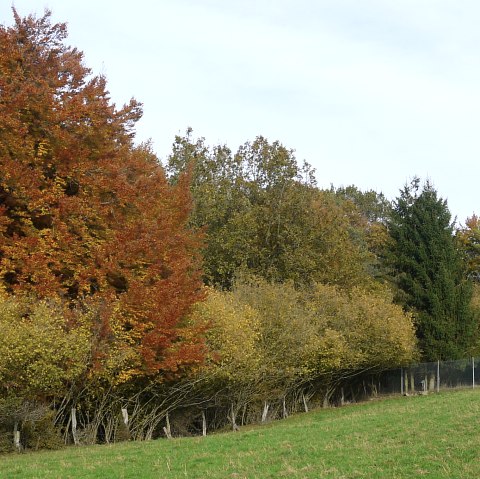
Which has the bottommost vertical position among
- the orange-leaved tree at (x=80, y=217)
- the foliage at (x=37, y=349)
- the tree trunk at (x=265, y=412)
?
the tree trunk at (x=265, y=412)

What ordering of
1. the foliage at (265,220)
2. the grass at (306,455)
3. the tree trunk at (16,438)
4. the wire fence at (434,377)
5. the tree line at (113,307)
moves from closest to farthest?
the grass at (306,455), the tree trunk at (16,438), the tree line at (113,307), the wire fence at (434,377), the foliage at (265,220)

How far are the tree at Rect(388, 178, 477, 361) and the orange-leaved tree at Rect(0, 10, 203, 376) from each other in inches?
990

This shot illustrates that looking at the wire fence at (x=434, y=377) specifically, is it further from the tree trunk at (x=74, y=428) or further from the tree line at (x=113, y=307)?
the tree trunk at (x=74, y=428)

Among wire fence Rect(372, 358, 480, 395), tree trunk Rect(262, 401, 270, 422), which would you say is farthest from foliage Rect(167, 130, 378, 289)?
tree trunk Rect(262, 401, 270, 422)

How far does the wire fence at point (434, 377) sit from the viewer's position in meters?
43.7

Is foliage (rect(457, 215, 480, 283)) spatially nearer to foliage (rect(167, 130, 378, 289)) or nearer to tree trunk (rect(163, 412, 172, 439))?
foliage (rect(167, 130, 378, 289))

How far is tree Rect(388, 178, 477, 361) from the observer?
1909 inches

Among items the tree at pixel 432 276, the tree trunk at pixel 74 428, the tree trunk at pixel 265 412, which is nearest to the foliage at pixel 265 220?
the tree at pixel 432 276

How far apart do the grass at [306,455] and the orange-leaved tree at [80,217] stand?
5088 millimetres

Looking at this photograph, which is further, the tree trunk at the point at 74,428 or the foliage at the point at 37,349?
the tree trunk at the point at 74,428

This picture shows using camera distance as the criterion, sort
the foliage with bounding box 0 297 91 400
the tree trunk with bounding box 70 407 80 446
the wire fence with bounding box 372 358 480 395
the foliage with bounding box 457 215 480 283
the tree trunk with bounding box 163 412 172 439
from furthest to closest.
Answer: the foliage with bounding box 457 215 480 283 < the wire fence with bounding box 372 358 480 395 < the tree trunk with bounding box 163 412 172 439 < the tree trunk with bounding box 70 407 80 446 < the foliage with bounding box 0 297 91 400

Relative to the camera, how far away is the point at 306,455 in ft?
50.7

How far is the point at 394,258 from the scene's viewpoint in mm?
51406

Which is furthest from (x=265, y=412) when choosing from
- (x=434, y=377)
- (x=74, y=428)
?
(x=434, y=377)
